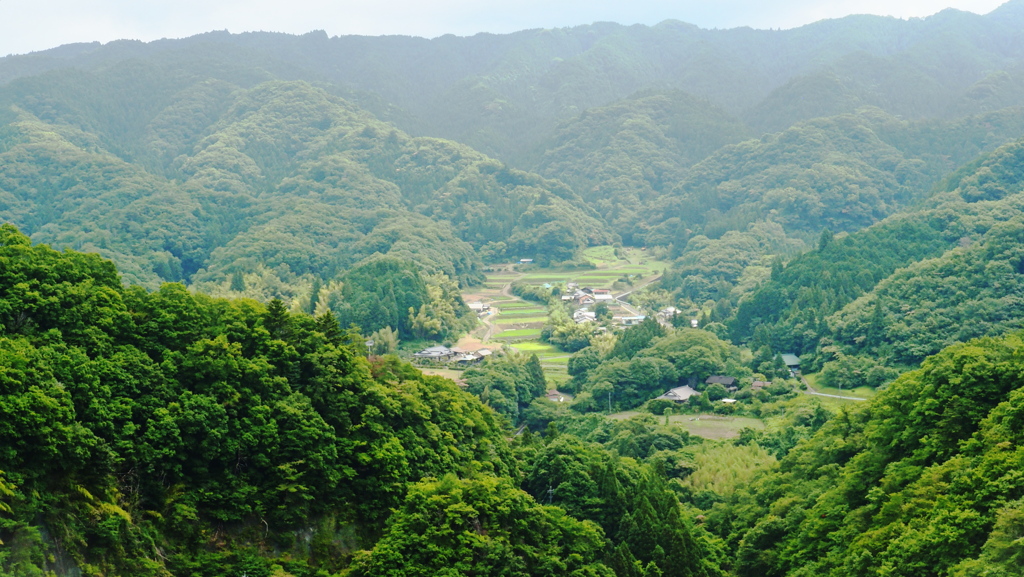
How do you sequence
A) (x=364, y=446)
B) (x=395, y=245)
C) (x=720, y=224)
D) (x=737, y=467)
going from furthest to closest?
(x=720, y=224)
(x=395, y=245)
(x=737, y=467)
(x=364, y=446)

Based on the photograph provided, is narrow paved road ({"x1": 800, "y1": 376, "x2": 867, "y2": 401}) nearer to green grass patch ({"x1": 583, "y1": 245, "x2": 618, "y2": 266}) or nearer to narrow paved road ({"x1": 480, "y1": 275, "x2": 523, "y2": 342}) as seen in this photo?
narrow paved road ({"x1": 480, "y1": 275, "x2": 523, "y2": 342})

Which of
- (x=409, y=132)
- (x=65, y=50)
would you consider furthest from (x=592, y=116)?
(x=65, y=50)

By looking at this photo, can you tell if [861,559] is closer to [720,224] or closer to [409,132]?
[720,224]

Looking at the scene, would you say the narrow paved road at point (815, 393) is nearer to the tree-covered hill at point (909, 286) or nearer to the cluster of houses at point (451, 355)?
the tree-covered hill at point (909, 286)

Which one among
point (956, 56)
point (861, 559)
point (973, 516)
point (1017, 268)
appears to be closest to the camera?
point (973, 516)

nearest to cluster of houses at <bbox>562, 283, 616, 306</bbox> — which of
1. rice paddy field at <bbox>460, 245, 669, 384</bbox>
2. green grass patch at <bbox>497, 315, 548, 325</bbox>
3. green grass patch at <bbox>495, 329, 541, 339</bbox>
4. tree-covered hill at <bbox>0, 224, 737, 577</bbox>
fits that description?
rice paddy field at <bbox>460, 245, 669, 384</bbox>

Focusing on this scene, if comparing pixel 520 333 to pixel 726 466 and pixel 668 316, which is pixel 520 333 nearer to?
pixel 668 316

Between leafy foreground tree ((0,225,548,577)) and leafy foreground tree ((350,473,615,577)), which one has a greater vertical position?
leafy foreground tree ((0,225,548,577))
